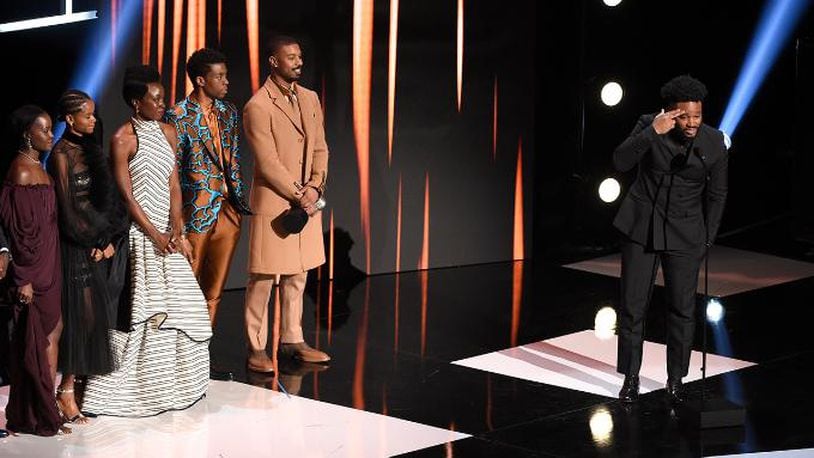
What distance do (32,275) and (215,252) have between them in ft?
4.50

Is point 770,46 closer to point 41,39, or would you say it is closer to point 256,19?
point 256,19

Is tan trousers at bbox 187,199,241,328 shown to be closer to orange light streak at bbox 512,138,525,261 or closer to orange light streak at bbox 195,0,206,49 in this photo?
orange light streak at bbox 195,0,206,49

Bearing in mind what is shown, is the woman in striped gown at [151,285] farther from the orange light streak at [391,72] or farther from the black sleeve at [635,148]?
the orange light streak at [391,72]

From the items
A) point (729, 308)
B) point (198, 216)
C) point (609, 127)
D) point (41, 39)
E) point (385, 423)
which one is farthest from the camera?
point (609, 127)

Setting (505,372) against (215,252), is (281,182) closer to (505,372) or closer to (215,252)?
(215,252)

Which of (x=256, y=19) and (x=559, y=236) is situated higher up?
(x=256, y=19)

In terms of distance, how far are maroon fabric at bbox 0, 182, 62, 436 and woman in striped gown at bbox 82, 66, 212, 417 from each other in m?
0.39

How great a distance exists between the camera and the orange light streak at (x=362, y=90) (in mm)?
9734

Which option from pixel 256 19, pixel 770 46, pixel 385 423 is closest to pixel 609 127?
pixel 770 46

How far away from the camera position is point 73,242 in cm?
611

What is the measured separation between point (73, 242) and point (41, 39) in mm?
2286

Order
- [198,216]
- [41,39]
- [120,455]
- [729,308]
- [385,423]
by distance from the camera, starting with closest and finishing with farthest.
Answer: [120,455], [385,423], [198,216], [41,39], [729,308]

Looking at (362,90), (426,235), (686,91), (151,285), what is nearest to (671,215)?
(686,91)

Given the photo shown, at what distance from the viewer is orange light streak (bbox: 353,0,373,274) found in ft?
31.9
